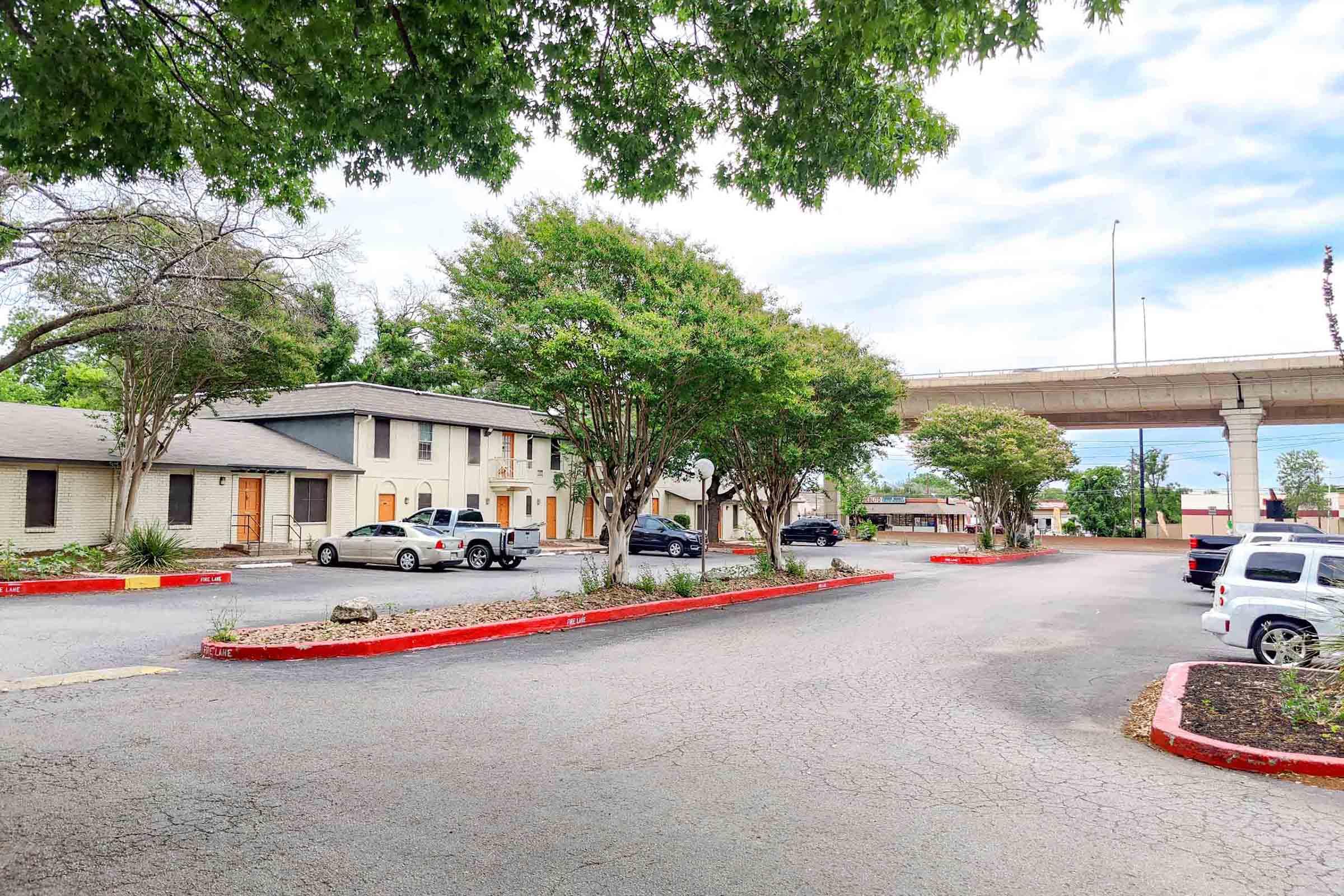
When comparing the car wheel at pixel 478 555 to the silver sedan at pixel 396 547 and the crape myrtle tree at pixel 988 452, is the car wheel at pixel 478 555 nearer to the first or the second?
the silver sedan at pixel 396 547

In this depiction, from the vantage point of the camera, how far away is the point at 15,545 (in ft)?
74.1

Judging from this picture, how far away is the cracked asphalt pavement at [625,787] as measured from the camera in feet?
13.3

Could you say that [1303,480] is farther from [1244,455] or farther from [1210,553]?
[1210,553]

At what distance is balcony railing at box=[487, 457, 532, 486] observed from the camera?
126ft

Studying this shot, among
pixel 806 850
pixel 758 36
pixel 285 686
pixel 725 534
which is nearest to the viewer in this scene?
pixel 806 850

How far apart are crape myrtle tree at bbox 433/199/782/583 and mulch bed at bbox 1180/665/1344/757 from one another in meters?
8.15

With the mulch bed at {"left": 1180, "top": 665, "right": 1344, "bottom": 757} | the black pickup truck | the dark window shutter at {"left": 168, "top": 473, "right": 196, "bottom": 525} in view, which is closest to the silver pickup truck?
the dark window shutter at {"left": 168, "top": 473, "right": 196, "bottom": 525}

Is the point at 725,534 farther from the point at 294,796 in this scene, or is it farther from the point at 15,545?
the point at 294,796

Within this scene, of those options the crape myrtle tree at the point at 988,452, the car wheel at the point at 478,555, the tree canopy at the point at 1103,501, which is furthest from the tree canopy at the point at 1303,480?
→ the car wheel at the point at 478,555

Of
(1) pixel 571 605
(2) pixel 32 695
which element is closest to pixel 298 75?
(2) pixel 32 695

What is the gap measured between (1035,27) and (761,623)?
9.94 meters

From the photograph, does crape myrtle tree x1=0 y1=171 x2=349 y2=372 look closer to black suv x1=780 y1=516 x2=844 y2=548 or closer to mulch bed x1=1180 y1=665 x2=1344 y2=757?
mulch bed x1=1180 y1=665 x2=1344 y2=757

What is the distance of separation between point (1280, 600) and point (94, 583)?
63.6 ft

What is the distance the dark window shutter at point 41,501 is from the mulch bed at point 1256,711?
2690 centimetres
